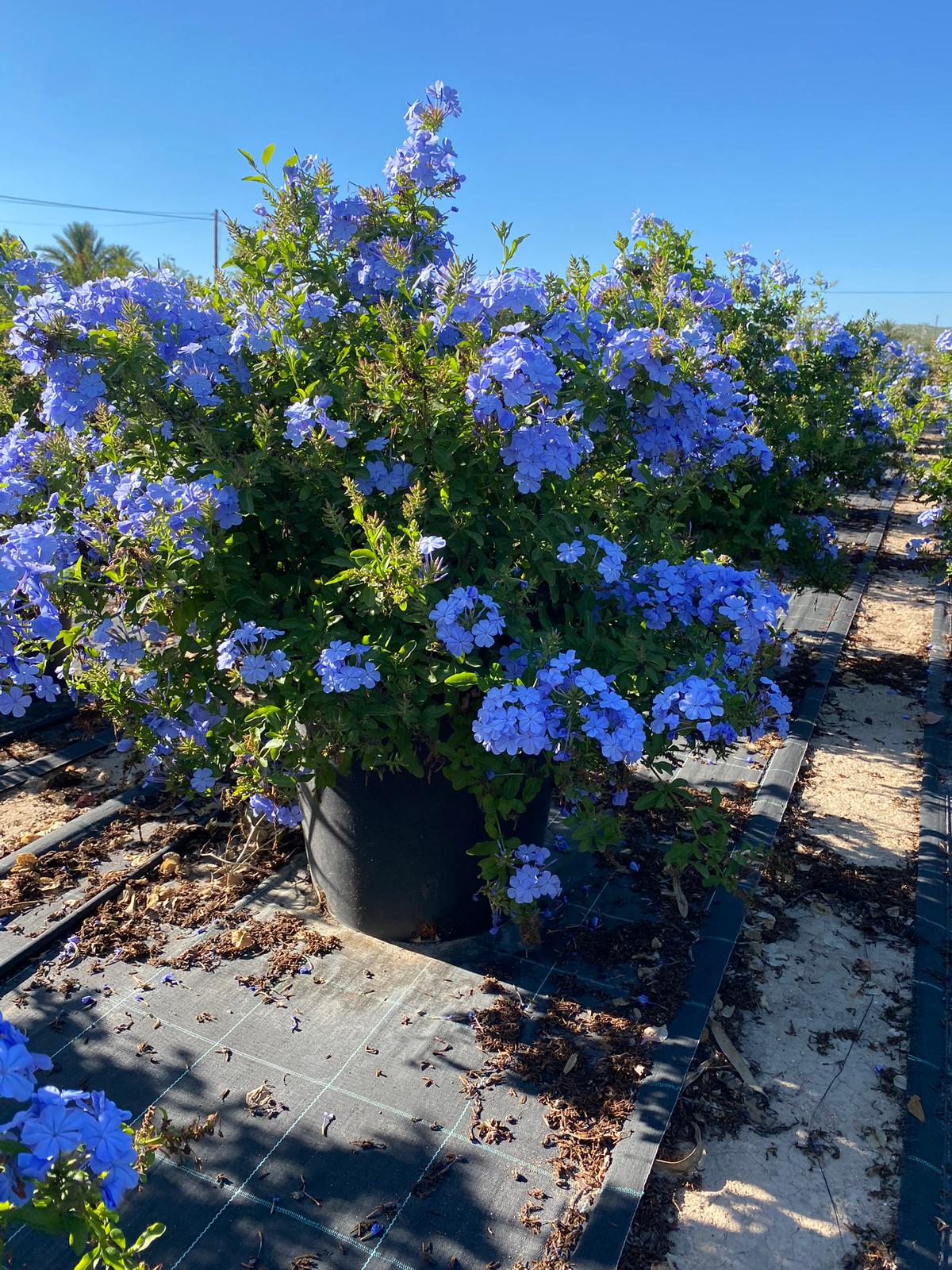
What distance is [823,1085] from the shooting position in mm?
2541

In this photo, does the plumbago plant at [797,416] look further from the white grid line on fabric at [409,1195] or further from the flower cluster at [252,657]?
the white grid line on fabric at [409,1195]

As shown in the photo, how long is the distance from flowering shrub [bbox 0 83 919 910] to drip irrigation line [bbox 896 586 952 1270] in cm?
104

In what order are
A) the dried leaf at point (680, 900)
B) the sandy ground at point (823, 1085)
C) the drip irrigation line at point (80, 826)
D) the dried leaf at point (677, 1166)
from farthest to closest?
1. the drip irrigation line at point (80, 826)
2. the dried leaf at point (680, 900)
3. the dried leaf at point (677, 1166)
4. the sandy ground at point (823, 1085)

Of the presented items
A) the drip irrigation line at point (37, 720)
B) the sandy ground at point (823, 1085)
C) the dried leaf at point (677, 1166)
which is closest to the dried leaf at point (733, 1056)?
the sandy ground at point (823, 1085)

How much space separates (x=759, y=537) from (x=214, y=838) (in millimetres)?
3466

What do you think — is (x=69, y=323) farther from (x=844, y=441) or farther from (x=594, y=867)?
(x=844, y=441)

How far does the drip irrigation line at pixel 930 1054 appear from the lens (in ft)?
6.91

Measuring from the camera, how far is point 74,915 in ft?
9.77

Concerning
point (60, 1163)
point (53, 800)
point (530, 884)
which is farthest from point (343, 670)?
point (53, 800)

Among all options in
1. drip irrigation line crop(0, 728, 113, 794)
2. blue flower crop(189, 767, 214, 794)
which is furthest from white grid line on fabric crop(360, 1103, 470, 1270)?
drip irrigation line crop(0, 728, 113, 794)

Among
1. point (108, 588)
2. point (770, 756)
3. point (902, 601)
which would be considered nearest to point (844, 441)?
point (902, 601)

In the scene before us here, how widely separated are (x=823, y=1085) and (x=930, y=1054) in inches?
14.4

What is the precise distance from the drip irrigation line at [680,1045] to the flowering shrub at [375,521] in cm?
60

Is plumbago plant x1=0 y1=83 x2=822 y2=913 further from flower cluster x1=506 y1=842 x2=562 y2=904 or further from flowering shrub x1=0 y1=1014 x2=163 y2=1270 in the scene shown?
flowering shrub x1=0 y1=1014 x2=163 y2=1270
